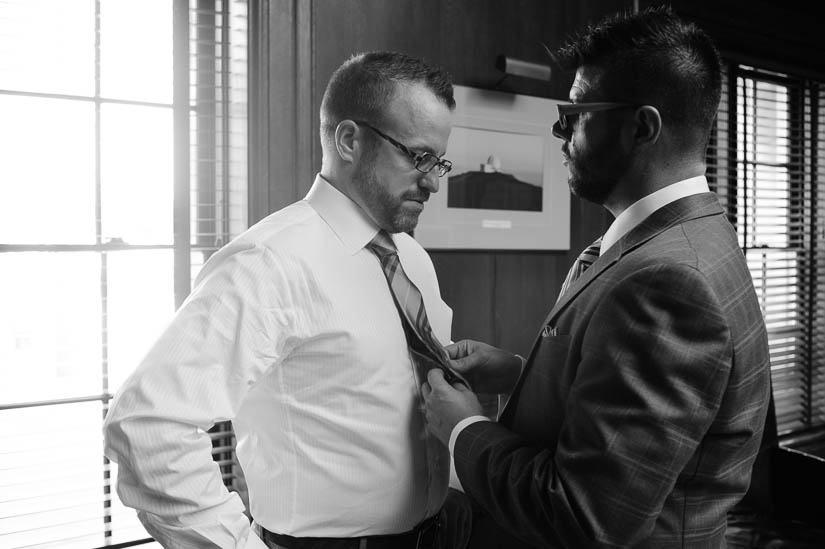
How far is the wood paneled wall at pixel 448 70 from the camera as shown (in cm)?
204

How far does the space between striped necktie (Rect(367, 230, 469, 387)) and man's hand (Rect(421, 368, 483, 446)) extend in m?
0.03

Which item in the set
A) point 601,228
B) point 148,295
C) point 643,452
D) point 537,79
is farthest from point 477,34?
point 643,452

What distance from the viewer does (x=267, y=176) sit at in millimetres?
2039

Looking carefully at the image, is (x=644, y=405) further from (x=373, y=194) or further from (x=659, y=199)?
(x=373, y=194)

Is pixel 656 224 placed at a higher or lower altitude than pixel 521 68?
lower

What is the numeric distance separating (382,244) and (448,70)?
125 centimetres

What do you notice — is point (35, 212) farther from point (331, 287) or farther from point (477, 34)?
point (477, 34)

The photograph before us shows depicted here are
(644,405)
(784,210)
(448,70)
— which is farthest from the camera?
(784,210)

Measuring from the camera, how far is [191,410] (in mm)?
1055

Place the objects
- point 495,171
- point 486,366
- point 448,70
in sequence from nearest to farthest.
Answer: point 486,366 → point 448,70 → point 495,171

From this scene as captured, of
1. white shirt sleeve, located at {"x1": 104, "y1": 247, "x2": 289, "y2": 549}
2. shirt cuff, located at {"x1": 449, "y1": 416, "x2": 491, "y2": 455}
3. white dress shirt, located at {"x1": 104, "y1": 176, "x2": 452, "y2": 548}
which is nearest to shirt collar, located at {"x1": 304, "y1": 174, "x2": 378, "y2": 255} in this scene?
white dress shirt, located at {"x1": 104, "y1": 176, "x2": 452, "y2": 548}

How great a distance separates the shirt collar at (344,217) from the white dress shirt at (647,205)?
0.41m

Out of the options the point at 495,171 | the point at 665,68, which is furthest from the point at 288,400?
the point at 495,171

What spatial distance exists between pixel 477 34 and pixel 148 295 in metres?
1.51
